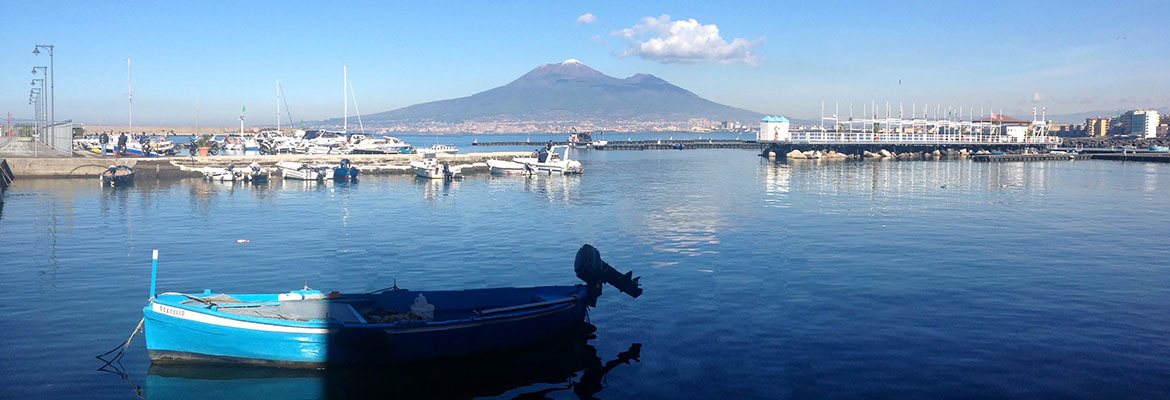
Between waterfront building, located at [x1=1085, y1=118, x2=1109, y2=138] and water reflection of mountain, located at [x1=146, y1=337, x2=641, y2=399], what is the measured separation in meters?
194

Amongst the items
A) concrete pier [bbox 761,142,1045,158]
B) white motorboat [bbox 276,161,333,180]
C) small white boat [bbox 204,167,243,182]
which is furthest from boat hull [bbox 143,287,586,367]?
concrete pier [bbox 761,142,1045,158]

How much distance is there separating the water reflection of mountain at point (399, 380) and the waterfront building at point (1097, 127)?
636ft

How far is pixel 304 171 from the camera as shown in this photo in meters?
60.8

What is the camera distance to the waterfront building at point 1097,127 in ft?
590

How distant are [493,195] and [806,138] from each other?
65.2 metres

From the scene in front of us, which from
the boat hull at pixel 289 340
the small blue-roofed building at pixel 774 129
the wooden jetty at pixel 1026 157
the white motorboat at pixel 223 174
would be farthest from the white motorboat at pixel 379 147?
the boat hull at pixel 289 340

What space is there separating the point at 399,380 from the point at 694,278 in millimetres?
10462

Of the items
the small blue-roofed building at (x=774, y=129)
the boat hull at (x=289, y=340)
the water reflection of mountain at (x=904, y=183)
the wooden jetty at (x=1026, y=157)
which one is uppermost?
the small blue-roofed building at (x=774, y=129)

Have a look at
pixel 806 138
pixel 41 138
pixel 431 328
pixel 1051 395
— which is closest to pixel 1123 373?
pixel 1051 395

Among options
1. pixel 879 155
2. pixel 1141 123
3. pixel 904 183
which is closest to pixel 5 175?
pixel 904 183

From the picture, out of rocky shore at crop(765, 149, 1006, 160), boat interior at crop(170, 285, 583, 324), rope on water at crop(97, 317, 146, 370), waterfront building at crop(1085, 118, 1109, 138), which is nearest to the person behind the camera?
boat interior at crop(170, 285, 583, 324)

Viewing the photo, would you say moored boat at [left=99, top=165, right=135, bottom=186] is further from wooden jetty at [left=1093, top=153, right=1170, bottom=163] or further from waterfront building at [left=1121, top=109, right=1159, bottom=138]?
waterfront building at [left=1121, top=109, right=1159, bottom=138]

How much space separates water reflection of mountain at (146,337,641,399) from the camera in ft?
45.8

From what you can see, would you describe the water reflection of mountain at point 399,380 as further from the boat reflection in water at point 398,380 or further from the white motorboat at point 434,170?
the white motorboat at point 434,170
